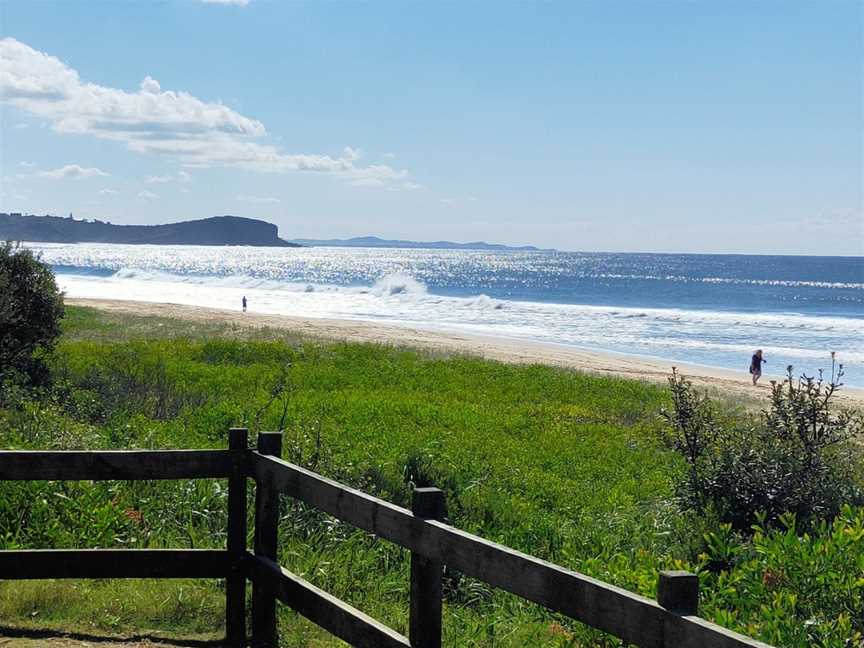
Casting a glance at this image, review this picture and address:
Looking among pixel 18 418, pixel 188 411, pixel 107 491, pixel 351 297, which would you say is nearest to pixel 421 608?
pixel 107 491

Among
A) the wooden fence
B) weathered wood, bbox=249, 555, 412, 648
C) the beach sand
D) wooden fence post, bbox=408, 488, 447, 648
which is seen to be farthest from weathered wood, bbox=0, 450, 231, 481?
the beach sand

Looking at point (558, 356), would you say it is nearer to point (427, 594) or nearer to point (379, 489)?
point (379, 489)

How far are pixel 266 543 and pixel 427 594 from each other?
5.37 feet

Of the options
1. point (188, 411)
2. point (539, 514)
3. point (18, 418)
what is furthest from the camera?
point (188, 411)

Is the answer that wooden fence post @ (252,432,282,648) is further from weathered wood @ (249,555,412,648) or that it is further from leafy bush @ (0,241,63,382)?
leafy bush @ (0,241,63,382)

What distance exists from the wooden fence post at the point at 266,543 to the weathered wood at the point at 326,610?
0.06m

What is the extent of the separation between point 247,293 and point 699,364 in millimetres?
A: 64402

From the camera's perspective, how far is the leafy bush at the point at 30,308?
1844cm

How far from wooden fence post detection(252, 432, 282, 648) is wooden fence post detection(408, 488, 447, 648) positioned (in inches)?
56.4

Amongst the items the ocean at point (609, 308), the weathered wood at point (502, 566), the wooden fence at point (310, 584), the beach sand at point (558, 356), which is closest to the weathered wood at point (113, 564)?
the wooden fence at point (310, 584)

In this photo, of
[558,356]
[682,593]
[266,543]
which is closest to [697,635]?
[682,593]

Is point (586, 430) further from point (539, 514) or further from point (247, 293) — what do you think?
point (247, 293)

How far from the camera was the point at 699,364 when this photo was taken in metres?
47.3

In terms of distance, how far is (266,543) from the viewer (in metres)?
5.64
